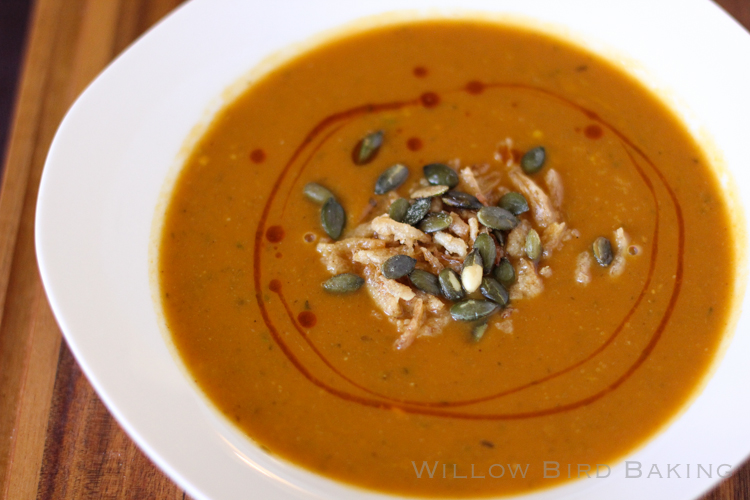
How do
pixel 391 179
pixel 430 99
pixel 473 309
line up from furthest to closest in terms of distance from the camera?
pixel 430 99, pixel 391 179, pixel 473 309

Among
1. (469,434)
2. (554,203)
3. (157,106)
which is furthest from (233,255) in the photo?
(554,203)

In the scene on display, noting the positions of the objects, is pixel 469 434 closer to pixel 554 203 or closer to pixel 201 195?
pixel 554 203

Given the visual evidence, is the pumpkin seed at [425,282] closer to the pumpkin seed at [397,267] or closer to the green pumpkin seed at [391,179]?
the pumpkin seed at [397,267]

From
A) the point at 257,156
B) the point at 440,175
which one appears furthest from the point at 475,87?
the point at 257,156

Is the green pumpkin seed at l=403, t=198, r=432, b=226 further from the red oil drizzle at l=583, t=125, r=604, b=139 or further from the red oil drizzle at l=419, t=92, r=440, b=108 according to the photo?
the red oil drizzle at l=583, t=125, r=604, b=139

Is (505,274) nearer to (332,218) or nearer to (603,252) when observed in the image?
(603,252)

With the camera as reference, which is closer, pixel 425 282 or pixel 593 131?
pixel 425 282
